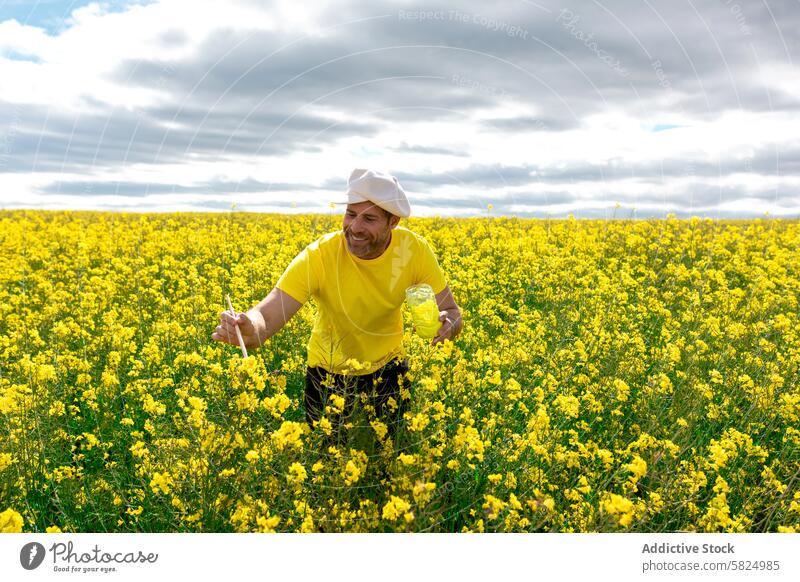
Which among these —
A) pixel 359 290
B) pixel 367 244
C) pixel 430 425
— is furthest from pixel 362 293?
pixel 430 425

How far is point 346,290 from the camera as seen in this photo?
3.61 meters

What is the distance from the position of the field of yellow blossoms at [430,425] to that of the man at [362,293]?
0.82 feet

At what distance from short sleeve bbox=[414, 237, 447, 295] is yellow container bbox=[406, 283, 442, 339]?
0.65 feet

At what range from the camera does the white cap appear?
323 centimetres

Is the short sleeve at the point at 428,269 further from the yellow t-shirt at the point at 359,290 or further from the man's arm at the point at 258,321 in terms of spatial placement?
the man's arm at the point at 258,321

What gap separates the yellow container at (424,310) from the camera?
11.0 ft

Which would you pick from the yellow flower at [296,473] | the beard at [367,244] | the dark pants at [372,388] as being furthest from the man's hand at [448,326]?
the yellow flower at [296,473]

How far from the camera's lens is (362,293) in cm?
363

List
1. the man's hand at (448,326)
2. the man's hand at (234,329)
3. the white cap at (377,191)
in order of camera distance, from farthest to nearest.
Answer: the man's hand at (448,326) < the white cap at (377,191) < the man's hand at (234,329)

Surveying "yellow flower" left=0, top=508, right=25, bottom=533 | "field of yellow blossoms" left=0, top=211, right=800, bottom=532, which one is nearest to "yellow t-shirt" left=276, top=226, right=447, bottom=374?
"field of yellow blossoms" left=0, top=211, right=800, bottom=532

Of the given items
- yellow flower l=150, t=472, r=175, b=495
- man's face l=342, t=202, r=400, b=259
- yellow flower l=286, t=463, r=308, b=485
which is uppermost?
man's face l=342, t=202, r=400, b=259

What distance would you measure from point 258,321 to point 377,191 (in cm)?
93

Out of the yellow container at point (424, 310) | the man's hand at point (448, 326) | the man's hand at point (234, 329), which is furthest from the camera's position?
the man's hand at point (448, 326)

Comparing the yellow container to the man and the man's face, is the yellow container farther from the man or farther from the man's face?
the man's face
